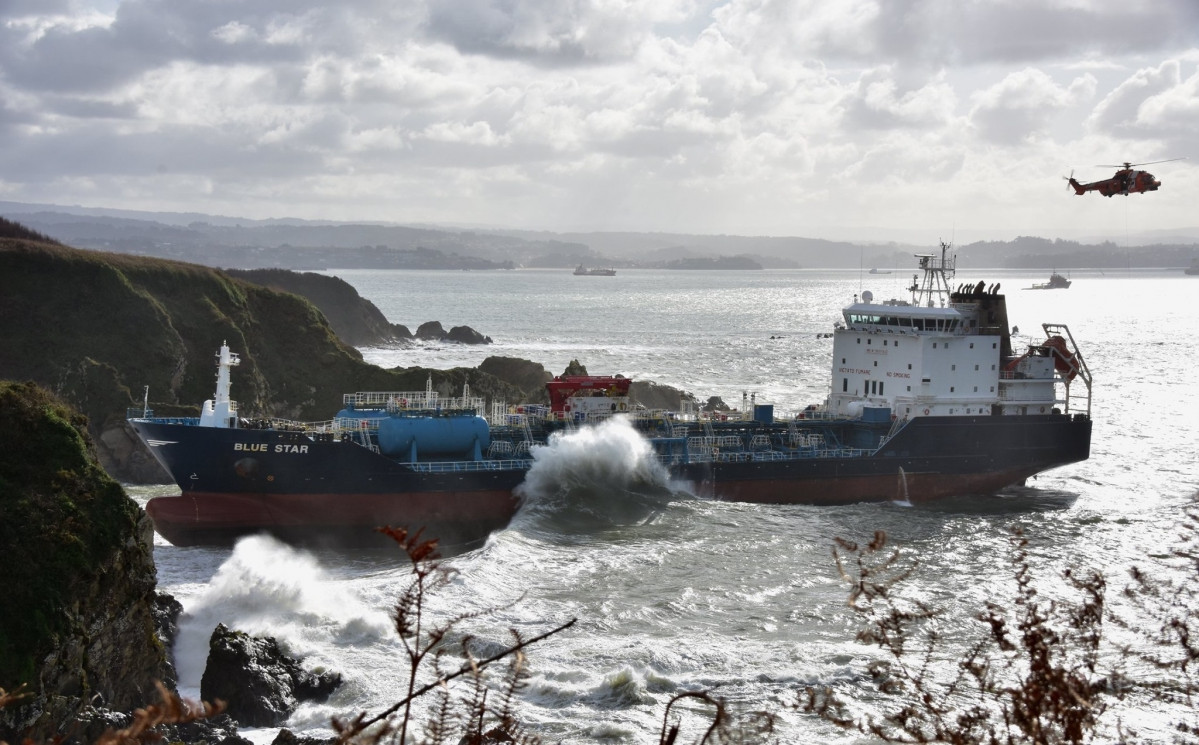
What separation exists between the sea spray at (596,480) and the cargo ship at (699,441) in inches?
19.7

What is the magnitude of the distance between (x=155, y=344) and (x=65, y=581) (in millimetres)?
33832

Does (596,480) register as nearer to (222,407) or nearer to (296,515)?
(296,515)

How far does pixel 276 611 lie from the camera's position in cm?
2278

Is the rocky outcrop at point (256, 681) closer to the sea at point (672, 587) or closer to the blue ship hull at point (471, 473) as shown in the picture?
the sea at point (672, 587)

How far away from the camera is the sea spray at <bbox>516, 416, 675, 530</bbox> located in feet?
104

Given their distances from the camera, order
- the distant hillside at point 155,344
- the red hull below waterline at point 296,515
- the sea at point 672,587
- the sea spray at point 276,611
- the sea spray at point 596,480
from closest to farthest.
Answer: the sea at point 672,587 → the sea spray at point 276,611 → the red hull below waterline at point 296,515 → the sea spray at point 596,480 → the distant hillside at point 155,344

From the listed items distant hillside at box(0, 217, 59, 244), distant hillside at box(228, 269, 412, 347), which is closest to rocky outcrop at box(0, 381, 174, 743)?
→ distant hillside at box(0, 217, 59, 244)

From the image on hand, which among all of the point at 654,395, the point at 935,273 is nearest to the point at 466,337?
the point at 654,395

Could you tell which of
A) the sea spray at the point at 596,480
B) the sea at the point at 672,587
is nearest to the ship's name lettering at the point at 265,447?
the sea at the point at 672,587

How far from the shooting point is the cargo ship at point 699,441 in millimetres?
29531

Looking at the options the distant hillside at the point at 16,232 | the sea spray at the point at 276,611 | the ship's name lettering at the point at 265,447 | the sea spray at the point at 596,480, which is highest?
the distant hillside at the point at 16,232

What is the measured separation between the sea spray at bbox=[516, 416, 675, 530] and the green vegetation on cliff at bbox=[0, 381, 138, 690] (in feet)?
50.7

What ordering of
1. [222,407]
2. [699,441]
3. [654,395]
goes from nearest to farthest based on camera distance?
1. [222,407]
2. [699,441]
3. [654,395]

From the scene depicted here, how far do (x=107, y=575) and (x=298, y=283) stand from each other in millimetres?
77989
